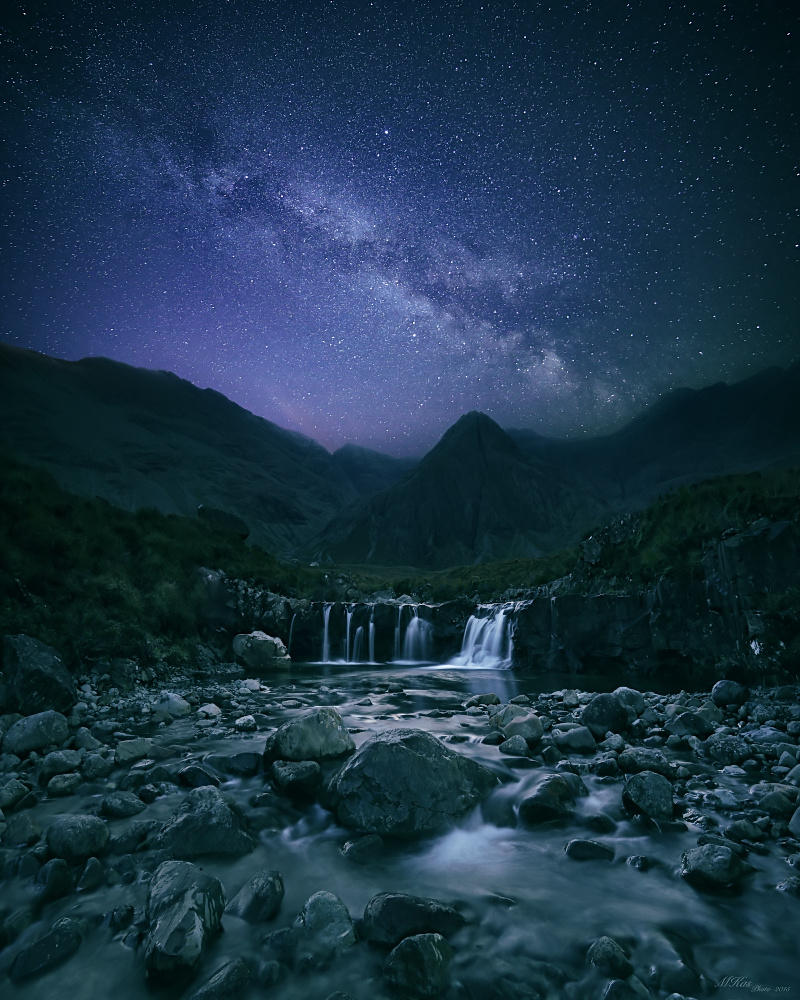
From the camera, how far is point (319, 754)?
8.44m

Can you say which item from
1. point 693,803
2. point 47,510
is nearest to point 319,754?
point 693,803

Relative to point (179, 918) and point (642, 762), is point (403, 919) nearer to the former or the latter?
point (179, 918)

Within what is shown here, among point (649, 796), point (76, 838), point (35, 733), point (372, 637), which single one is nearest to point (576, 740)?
point (649, 796)

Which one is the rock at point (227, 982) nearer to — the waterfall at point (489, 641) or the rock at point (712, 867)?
the rock at point (712, 867)

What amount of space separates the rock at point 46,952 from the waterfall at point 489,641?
24346mm

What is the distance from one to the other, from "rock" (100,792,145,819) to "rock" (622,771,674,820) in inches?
280

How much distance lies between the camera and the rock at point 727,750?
8539mm

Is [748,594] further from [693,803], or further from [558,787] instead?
[558,787]

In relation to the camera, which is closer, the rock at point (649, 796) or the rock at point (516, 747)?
the rock at point (649, 796)

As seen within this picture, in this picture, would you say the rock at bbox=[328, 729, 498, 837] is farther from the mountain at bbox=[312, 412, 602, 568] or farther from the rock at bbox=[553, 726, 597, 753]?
the mountain at bbox=[312, 412, 602, 568]

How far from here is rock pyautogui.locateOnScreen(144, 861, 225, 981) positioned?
3.74 metres

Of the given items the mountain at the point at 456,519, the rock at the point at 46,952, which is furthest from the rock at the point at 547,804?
the mountain at the point at 456,519

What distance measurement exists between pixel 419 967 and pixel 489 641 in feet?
82.3

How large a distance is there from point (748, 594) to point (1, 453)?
33294 millimetres
